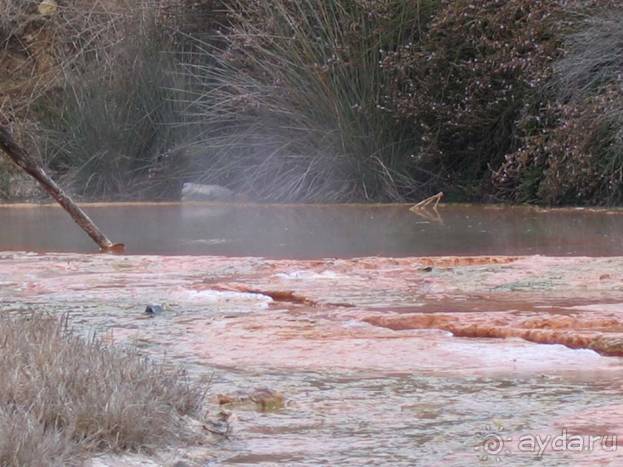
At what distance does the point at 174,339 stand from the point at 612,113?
7.27 metres

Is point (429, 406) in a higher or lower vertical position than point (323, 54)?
lower

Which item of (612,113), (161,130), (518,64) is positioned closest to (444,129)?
(518,64)

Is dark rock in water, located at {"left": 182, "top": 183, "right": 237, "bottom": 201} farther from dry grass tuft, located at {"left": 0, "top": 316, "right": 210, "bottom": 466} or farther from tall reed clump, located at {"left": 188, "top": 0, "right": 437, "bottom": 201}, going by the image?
dry grass tuft, located at {"left": 0, "top": 316, "right": 210, "bottom": 466}

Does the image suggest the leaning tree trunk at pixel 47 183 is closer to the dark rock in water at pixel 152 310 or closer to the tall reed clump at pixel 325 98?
the dark rock in water at pixel 152 310

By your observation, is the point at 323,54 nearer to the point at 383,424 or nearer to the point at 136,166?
the point at 136,166

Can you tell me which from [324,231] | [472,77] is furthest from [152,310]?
[472,77]

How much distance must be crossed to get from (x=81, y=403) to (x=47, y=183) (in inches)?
217

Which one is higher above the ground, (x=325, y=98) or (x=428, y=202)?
(x=325, y=98)

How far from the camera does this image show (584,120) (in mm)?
12430

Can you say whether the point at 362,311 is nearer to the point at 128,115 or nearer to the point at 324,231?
the point at 324,231

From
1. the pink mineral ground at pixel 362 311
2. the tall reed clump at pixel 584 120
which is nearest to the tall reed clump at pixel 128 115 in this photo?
the tall reed clump at pixel 584 120

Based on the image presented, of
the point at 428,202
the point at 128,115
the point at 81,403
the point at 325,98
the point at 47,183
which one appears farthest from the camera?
the point at 128,115

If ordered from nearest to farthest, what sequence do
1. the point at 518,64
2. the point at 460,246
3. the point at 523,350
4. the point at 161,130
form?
1. the point at 523,350
2. the point at 460,246
3. the point at 518,64
4. the point at 161,130

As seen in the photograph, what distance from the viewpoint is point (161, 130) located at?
16.5m
